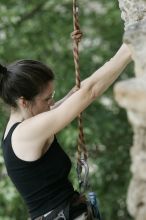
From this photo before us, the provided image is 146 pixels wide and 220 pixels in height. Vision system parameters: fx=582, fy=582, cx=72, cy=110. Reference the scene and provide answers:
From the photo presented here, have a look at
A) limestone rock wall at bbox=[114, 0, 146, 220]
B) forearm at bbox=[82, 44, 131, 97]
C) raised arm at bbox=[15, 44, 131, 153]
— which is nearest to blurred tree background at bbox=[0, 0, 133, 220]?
forearm at bbox=[82, 44, 131, 97]

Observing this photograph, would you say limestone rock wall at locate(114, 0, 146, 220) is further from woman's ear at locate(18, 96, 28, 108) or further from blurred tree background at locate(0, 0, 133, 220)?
blurred tree background at locate(0, 0, 133, 220)

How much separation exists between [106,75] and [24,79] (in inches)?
14.3


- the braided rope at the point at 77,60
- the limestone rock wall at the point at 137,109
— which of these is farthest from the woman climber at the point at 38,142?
the limestone rock wall at the point at 137,109

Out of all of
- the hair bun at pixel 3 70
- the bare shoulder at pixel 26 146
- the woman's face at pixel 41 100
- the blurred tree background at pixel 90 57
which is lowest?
the blurred tree background at pixel 90 57

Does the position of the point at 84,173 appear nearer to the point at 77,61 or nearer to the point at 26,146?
the point at 26,146

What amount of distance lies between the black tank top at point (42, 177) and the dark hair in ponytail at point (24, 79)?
0.48ft

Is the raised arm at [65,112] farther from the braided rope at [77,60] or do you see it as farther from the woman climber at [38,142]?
the braided rope at [77,60]

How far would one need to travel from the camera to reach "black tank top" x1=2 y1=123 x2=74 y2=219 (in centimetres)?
260

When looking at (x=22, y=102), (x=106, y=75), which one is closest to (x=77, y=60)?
(x=106, y=75)

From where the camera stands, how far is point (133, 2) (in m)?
2.59

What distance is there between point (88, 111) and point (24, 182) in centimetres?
348

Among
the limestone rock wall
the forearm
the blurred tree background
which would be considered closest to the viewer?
the limestone rock wall

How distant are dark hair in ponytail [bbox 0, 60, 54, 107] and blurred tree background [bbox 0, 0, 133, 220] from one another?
3.17m

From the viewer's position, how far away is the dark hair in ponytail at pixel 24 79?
2586mm
